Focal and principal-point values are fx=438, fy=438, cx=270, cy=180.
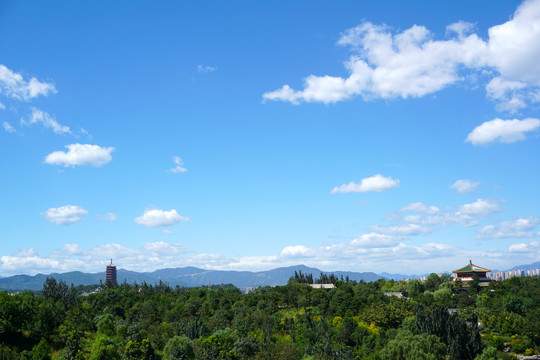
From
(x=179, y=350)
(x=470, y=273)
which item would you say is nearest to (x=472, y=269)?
(x=470, y=273)

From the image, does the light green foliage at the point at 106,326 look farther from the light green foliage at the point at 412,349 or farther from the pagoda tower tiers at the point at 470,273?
the pagoda tower tiers at the point at 470,273

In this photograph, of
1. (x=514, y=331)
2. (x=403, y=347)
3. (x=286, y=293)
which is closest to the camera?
(x=403, y=347)

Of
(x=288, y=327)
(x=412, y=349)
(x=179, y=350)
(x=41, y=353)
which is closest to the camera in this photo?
(x=41, y=353)

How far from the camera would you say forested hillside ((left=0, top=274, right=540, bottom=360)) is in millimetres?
52625

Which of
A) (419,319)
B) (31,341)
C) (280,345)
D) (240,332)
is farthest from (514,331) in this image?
(31,341)

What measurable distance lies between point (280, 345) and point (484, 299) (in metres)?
48.6

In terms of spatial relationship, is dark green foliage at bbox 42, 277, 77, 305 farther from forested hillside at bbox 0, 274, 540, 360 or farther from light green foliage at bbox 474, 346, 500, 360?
light green foliage at bbox 474, 346, 500, 360

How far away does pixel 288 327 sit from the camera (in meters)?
68.8

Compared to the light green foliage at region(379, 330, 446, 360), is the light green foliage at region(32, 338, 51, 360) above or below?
above

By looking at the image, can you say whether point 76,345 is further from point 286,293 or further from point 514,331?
point 514,331

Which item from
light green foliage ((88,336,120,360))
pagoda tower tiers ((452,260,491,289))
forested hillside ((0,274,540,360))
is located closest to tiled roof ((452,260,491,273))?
pagoda tower tiers ((452,260,491,289))

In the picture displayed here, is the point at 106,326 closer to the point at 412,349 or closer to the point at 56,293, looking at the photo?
the point at 56,293

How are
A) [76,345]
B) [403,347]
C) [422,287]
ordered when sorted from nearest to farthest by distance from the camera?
[403,347]
[76,345]
[422,287]

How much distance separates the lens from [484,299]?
273ft
